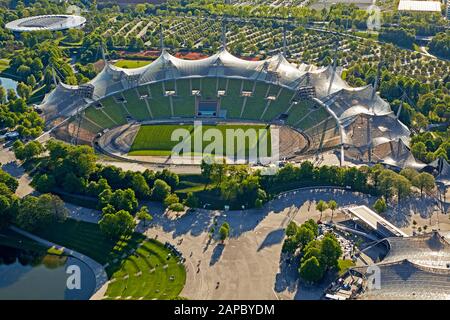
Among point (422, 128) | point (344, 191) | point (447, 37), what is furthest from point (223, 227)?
point (447, 37)

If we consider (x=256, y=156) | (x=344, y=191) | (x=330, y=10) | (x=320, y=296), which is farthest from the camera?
(x=330, y=10)

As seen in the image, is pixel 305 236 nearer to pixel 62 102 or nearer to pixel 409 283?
pixel 409 283

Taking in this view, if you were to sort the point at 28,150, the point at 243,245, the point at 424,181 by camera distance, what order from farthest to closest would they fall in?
1. the point at 28,150
2. the point at 424,181
3. the point at 243,245

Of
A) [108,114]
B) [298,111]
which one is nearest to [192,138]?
[108,114]

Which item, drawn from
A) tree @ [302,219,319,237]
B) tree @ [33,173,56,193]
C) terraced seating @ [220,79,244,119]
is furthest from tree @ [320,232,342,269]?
terraced seating @ [220,79,244,119]

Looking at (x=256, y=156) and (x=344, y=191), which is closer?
(x=344, y=191)

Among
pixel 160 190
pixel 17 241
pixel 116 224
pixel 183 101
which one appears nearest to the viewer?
pixel 116 224

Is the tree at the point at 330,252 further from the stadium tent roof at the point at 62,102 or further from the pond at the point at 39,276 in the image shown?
the stadium tent roof at the point at 62,102

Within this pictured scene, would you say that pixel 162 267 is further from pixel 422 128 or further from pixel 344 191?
pixel 422 128
